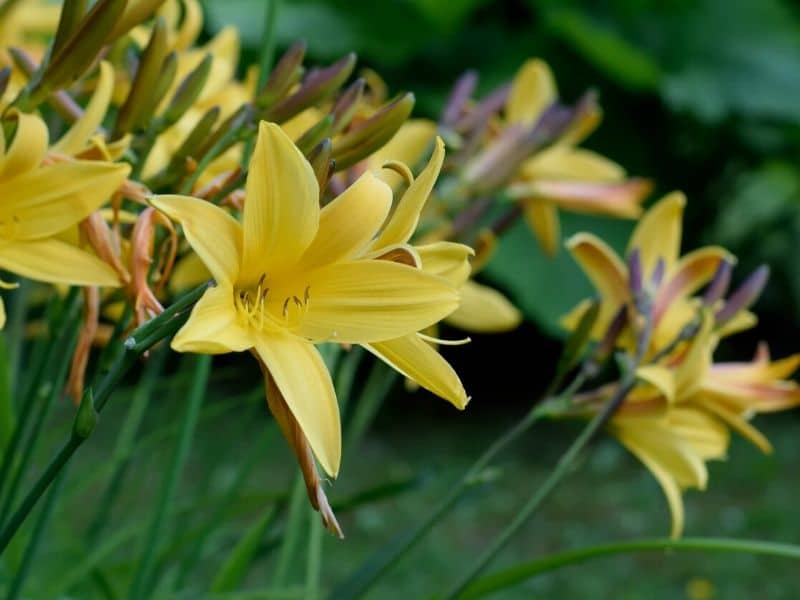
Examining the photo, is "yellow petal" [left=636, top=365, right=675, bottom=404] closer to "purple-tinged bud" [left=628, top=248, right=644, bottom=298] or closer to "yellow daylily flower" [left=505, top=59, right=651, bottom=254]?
"purple-tinged bud" [left=628, top=248, right=644, bottom=298]

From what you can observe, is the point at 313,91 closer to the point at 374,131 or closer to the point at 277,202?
the point at 374,131

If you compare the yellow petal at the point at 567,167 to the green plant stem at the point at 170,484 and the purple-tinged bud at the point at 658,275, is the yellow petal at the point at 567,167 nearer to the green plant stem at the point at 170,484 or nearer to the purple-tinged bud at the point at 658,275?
the purple-tinged bud at the point at 658,275

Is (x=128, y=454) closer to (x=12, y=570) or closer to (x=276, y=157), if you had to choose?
(x=12, y=570)

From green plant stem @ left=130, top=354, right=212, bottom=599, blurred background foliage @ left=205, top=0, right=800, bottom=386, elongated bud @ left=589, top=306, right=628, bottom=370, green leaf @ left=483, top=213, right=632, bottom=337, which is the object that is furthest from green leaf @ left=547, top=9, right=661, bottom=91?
green plant stem @ left=130, top=354, right=212, bottom=599

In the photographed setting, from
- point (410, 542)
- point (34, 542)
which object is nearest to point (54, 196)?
point (34, 542)

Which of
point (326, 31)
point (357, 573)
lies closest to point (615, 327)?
point (357, 573)

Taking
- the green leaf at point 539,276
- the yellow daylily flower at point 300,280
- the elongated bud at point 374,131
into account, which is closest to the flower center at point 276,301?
the yellow daylily flower at point 300,280
